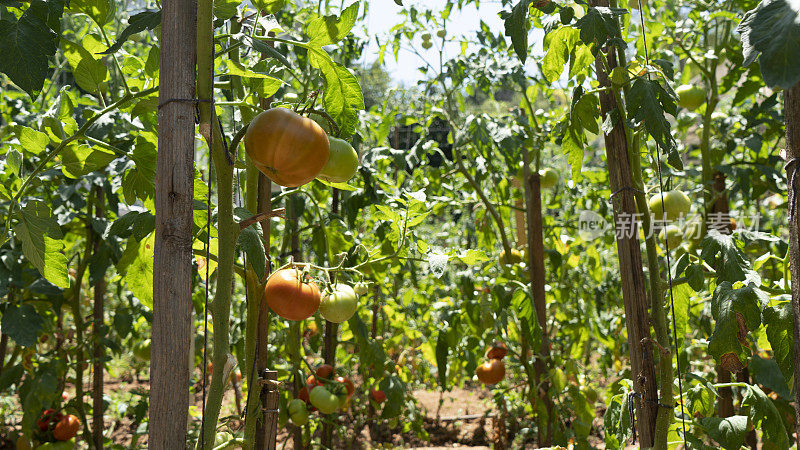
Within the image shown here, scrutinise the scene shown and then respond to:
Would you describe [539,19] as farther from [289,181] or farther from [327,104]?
[289,181]

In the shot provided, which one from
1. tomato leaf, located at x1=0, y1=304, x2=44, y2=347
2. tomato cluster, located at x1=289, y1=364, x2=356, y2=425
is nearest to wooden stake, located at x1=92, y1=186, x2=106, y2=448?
tomato leaf, located at x1=0, y1=304, x2=44, y2=347

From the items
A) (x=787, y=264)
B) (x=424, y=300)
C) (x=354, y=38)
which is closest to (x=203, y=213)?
(x=787, y=264)

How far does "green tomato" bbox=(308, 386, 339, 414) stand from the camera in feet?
6.96

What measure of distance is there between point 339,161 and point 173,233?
1.22 ft

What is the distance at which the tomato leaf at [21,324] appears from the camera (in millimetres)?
1991

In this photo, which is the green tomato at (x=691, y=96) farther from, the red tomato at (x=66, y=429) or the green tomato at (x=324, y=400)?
the red tomato at (x=66, y=429)

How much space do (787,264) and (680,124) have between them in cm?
171

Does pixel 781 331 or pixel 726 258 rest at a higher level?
pixel 726 258

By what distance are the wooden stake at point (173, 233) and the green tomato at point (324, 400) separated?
3.87ft

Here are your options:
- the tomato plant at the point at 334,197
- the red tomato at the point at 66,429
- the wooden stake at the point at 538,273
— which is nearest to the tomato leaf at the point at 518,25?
the tomato plant at the point at 334,197

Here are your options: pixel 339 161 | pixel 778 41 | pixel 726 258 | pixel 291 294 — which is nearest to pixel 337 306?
pixel 291 294

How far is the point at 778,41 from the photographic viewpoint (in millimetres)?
807

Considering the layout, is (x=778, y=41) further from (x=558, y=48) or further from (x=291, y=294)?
(x=291, y=294)

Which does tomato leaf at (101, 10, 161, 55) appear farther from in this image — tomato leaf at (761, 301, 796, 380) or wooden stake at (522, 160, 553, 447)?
wooden stake at (522, 160, 553, 447)
